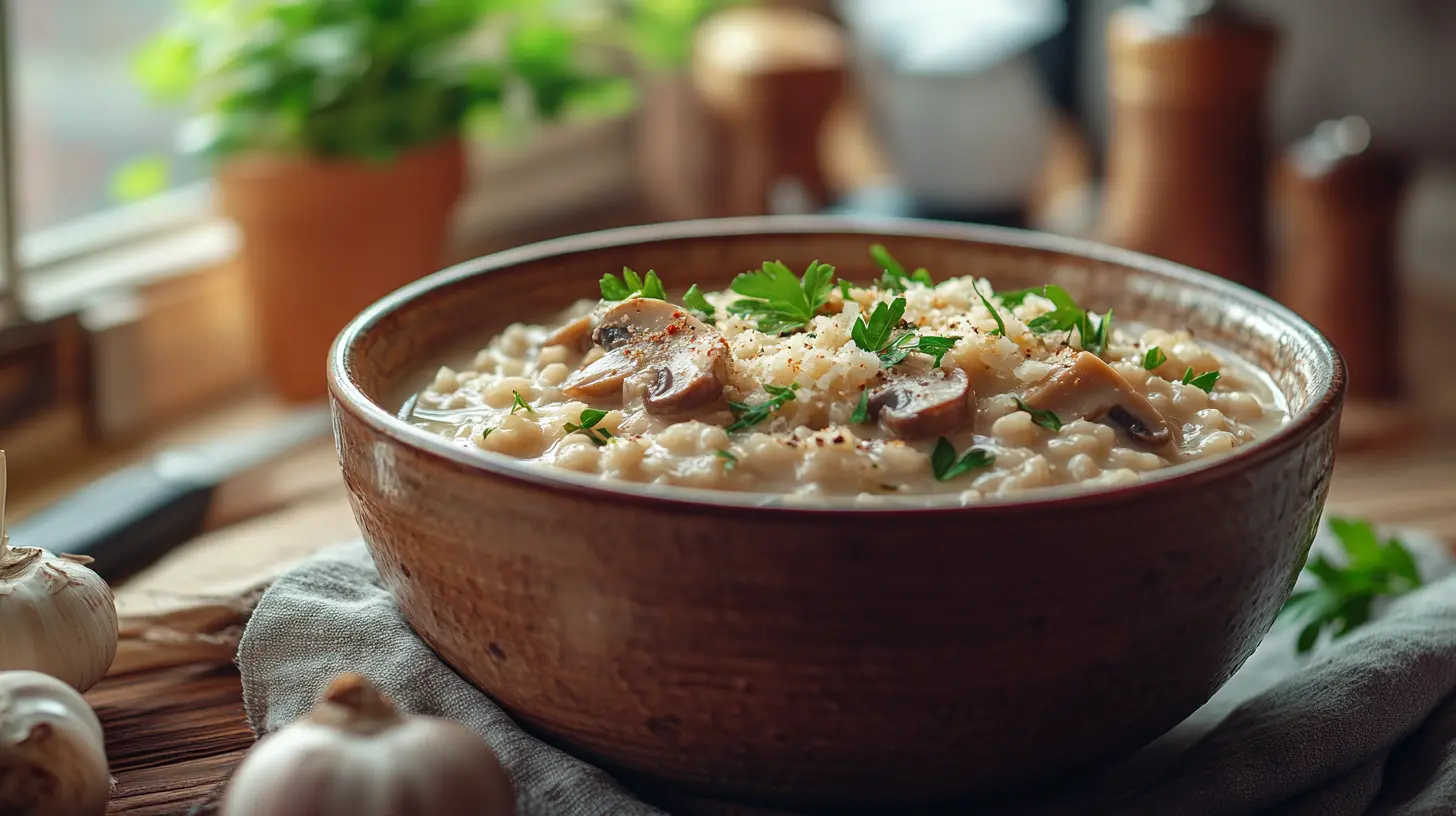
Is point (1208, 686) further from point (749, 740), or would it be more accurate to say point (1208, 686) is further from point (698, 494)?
point (698, 494)

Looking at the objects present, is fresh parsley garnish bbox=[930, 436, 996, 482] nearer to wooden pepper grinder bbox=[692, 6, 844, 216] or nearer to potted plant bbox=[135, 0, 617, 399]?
potted plant bbox=[135, 0, 617, 399]

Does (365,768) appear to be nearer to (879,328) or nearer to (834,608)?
(834,608)

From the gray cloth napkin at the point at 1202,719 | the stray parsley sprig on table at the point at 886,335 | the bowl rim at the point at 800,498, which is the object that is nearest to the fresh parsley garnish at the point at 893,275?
the stray parsley sprig on table at the point at 886,335

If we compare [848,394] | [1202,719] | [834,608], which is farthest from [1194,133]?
[834,608]

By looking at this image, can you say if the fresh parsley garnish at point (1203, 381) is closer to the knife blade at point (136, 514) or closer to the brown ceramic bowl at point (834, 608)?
the brown ceramic bowl at point (834, 608)

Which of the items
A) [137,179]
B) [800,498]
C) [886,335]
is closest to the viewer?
[800,498]

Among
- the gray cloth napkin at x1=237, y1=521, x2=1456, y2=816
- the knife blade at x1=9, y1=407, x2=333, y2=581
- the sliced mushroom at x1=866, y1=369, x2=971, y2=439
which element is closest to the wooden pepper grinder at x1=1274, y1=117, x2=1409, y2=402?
the gray cloth napkin at x1=237, y1=521, x2=1456, y2=816
